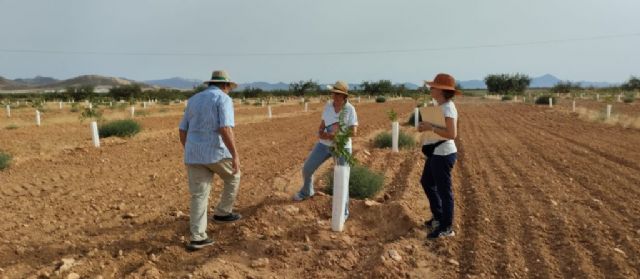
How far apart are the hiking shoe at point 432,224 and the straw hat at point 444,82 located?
1526 mm

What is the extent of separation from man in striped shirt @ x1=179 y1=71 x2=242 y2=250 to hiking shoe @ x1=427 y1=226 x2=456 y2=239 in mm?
2209

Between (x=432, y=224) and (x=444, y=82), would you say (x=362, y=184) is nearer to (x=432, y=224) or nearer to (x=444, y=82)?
(x=432, y=224)

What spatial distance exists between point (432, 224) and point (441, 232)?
0.36 m

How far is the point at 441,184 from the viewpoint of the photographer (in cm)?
515

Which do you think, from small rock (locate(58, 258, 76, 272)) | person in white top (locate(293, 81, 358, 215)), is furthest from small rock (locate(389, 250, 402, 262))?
A: small rock (locate(58, 258, 76, 272))

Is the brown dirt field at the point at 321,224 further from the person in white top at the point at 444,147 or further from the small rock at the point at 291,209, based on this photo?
the person in white top at the point at 444,147

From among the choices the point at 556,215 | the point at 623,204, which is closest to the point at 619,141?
the point at 623,204

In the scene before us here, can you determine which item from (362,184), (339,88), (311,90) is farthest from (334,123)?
(311,90)

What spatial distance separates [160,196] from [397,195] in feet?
11.7

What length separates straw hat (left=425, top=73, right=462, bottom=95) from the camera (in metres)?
5.02

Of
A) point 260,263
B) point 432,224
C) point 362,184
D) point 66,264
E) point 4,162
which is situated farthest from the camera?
point 4,162

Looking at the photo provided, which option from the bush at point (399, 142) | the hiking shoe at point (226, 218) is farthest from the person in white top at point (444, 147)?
the bush at point (399, 142)

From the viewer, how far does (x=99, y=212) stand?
21.7 feet

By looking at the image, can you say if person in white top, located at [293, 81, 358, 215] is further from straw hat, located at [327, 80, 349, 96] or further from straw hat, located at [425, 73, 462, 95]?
straw hat, located at [425, 73, 462, 95]
